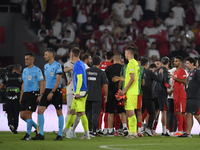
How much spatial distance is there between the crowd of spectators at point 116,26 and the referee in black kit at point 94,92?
24.6 feet

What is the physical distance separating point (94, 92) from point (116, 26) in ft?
31.8

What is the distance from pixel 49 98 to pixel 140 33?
1085 cm

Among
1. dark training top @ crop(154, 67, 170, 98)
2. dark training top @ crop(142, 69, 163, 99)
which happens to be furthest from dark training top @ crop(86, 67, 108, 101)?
dark training top @ crop(154, 67, 170, 98)

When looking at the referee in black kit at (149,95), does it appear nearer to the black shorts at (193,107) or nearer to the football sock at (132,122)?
the black shorts at (193,107)

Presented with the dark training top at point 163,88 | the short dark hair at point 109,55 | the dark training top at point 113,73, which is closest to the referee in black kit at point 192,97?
the dark training top at point 163,88

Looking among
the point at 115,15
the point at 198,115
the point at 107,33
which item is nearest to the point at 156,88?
the point at 198,115

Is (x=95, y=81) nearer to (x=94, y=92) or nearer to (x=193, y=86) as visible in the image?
(x=94, y=92)

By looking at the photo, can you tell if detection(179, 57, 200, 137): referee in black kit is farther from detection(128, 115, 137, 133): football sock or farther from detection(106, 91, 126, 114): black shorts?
detection(128, 115, 137, 133): football sock

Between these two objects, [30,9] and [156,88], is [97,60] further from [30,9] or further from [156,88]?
[30,9]

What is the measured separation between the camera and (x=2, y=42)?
1714cm

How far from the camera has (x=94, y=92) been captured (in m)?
8.83

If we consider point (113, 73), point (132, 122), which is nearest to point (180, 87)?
point (113, 73)

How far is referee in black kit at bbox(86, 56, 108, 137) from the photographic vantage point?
880cm

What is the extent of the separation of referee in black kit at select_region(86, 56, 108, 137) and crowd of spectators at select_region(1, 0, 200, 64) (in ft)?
24.6
